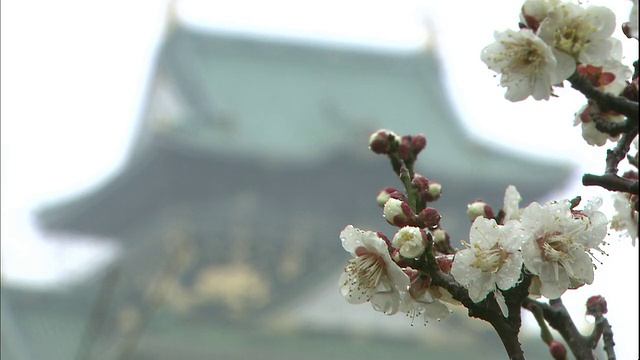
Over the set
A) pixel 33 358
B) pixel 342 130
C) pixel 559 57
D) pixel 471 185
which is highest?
pixel 342 130

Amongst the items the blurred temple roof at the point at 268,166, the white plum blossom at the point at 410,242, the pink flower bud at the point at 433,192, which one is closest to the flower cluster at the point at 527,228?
the white plum blossom at the point at 410,242

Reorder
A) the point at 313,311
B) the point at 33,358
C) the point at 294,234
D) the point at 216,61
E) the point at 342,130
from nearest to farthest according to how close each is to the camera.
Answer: the point at 33,358, the point at 313,311, the point at 294,234, the point at 342,130, the point at 216,61

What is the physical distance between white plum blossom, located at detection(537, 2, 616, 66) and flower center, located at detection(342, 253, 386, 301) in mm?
449

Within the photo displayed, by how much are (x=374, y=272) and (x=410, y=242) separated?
133 millimetres

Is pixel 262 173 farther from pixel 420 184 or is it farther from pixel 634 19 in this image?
pixel 634 19

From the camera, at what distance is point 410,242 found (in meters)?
1.55

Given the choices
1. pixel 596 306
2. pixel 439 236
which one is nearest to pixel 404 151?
pixel 439 236

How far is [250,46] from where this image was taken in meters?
24.9

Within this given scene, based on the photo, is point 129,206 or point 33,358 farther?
point 129,206

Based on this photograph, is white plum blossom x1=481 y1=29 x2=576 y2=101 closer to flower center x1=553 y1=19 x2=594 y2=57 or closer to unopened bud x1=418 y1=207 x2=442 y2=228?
flower center x1=553 y1=19 x2=594 y2=57

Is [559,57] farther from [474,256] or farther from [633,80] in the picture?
[474,256]

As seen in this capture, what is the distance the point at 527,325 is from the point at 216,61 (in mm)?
11268

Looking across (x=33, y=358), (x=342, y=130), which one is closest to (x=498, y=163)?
(x=342, y=130)

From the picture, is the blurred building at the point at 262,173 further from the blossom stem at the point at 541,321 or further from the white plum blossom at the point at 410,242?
the white plum blossom at the point at 410,242
